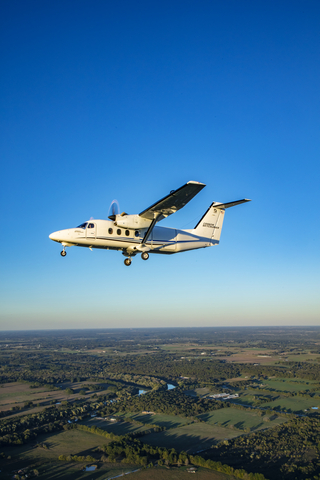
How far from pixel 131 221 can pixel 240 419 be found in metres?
71.7

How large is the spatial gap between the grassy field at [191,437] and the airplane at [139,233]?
163ft

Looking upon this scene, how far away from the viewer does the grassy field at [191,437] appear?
64125 millimetres

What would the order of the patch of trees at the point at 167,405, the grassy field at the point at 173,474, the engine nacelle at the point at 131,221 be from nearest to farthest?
the engine nacelle at the point at 131,221 < the grassy field at the point at 173,474 < the patch of trees at the point at 167,405

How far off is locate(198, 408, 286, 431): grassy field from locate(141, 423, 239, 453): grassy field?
3.76 metres

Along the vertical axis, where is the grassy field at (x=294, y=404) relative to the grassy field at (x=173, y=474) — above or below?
below

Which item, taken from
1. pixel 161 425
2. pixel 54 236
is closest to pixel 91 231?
pixel 54 236

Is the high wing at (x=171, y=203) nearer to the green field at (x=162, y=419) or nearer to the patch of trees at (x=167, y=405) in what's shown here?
the green field at (x=162, y=419)

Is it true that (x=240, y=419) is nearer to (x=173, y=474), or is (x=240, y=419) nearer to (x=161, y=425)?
(x=161, y=425)

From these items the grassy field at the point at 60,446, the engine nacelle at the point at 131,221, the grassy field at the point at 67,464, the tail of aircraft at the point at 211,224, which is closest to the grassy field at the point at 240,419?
the grassy field at the point at 67,464

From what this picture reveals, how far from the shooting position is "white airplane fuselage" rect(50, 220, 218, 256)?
83.6ft

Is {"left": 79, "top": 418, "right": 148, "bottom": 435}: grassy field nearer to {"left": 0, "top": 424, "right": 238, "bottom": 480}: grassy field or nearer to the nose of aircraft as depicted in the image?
{"left": 0, "top": 424, "right": 238, "bottom": 480}: grassy field

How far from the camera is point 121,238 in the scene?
26.9 metres

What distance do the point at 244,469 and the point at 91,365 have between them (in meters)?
132

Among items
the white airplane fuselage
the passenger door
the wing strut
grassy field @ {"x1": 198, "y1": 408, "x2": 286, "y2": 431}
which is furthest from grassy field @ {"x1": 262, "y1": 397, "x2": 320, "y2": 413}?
the passenger door
